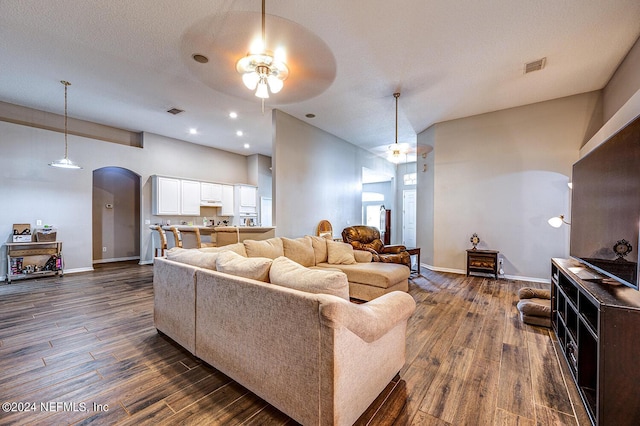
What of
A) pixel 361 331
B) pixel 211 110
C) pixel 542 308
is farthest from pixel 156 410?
pixel 211 110

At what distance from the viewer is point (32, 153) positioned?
5.21 meters

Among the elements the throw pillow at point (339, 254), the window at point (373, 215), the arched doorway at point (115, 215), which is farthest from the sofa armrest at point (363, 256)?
the window at point (373, 215)

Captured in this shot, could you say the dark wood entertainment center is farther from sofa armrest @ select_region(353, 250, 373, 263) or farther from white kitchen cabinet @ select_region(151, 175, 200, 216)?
white kitchen cabinet @ select_region(151, 175, 200, 216)

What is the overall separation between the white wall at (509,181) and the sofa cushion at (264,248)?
3966 millimetres

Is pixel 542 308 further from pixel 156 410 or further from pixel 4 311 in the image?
pixel 4 311

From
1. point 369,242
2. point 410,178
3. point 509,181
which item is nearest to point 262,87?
point 369,242

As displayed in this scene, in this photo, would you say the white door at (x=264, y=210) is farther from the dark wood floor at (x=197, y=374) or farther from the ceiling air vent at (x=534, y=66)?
the ceiling air vent at (x=534, y=66)

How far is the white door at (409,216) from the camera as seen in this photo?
32.2 ft

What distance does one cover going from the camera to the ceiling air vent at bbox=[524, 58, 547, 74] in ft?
11.6

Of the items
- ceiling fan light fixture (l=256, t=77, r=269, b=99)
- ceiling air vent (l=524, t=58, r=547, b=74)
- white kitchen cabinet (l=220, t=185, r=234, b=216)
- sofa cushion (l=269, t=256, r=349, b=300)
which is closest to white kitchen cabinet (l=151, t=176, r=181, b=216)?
white kitchen cabinet (l=220, t=185, r=234, b=216)

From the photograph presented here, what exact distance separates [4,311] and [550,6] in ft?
23.3

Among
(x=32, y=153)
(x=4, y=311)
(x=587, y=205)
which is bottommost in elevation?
(x=4, y=311)

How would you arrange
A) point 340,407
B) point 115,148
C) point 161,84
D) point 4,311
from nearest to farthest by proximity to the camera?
point 340,407
point 4,311
point 161,84
point 115,148

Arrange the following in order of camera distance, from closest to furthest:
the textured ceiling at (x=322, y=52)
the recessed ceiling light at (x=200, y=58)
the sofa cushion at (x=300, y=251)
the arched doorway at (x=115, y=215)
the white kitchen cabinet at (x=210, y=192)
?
the textured ceiling at (x=322, y=52)
the recessed ceiling light at (x=200, y=58)
the sofa cushion at (x=300, y=251)
the arched doorway at (x=115, y=215)
the white kitchen cabinet at (x=210, y=192)
